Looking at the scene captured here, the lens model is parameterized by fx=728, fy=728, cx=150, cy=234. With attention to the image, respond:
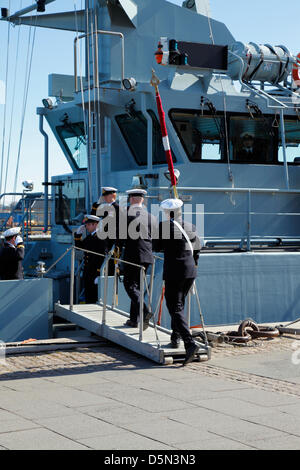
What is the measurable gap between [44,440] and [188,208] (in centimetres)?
685

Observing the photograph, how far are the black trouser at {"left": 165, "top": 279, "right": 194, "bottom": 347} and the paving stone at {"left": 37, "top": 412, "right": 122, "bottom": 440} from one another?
247cm

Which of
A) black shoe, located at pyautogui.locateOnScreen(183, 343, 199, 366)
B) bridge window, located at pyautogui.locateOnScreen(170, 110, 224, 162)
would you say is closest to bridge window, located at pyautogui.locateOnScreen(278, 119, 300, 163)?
bridge window, located at pyautogui.locateOnScreen(170, 110, 224, 162)

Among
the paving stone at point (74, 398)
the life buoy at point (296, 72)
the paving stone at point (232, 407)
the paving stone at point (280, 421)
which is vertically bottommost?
the paving stone at point (232, 407)

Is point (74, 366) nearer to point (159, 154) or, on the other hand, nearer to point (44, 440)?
point (44, 440)

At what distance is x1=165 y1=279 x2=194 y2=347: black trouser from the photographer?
811 centimetres

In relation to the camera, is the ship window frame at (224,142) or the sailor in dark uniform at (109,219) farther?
the ship window frame at (224,142)

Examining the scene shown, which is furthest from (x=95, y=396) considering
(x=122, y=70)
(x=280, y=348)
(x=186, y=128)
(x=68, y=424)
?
(x=122, y=70)

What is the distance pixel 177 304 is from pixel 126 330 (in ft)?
3.36

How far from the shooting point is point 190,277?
27.2 ft

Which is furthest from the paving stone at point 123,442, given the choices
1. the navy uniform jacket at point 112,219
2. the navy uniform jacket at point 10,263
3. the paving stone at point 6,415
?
the navy uniform jacket at point 10,263

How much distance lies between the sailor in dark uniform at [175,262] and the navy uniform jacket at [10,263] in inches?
128

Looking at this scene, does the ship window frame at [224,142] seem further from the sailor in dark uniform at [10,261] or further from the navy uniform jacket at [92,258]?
the sailor in dark uniform at [10,261]

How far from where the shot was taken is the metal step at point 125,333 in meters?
8.19

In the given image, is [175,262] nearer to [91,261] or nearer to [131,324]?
[131,324]
